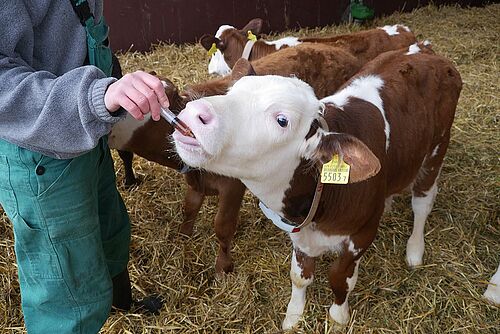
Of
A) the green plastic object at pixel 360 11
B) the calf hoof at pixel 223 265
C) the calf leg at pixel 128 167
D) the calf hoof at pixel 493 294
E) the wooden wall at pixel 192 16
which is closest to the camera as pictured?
the calf hoof at pixel 493 294

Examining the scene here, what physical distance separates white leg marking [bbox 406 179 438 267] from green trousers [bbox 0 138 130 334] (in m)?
1.90

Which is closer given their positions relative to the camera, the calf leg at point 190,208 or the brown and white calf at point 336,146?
the brown and white calf at point 336,146

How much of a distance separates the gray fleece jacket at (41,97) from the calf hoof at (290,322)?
5.42 ft

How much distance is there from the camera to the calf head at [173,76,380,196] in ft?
5.71

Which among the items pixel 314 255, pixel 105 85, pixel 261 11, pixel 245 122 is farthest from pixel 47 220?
pixel 261 11

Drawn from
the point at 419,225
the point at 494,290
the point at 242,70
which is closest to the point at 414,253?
the point at 419,225

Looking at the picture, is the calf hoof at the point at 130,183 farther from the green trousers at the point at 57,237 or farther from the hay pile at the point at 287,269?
the green trousers at the point at 57,237

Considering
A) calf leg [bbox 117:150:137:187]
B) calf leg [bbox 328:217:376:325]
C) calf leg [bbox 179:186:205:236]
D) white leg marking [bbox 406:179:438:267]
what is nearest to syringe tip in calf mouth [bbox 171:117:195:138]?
calf leg [bbox 328:217:376:325]

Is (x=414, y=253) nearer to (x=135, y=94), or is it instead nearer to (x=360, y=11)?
(x=135, y=94)

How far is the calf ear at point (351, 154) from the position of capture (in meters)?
1.88

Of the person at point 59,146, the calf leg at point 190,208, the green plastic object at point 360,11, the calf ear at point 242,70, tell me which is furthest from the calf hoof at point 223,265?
the green plastic object at point 360,11

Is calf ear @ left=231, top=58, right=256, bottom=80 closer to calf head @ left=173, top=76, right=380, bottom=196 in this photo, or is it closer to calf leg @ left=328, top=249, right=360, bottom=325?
calf head @ left=173, top=76, right=380, bottom=196

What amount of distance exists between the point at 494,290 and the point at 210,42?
132 inches

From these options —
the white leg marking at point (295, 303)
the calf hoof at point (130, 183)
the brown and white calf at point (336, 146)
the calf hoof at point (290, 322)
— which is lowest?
the calf hoof at point (130, 183)
